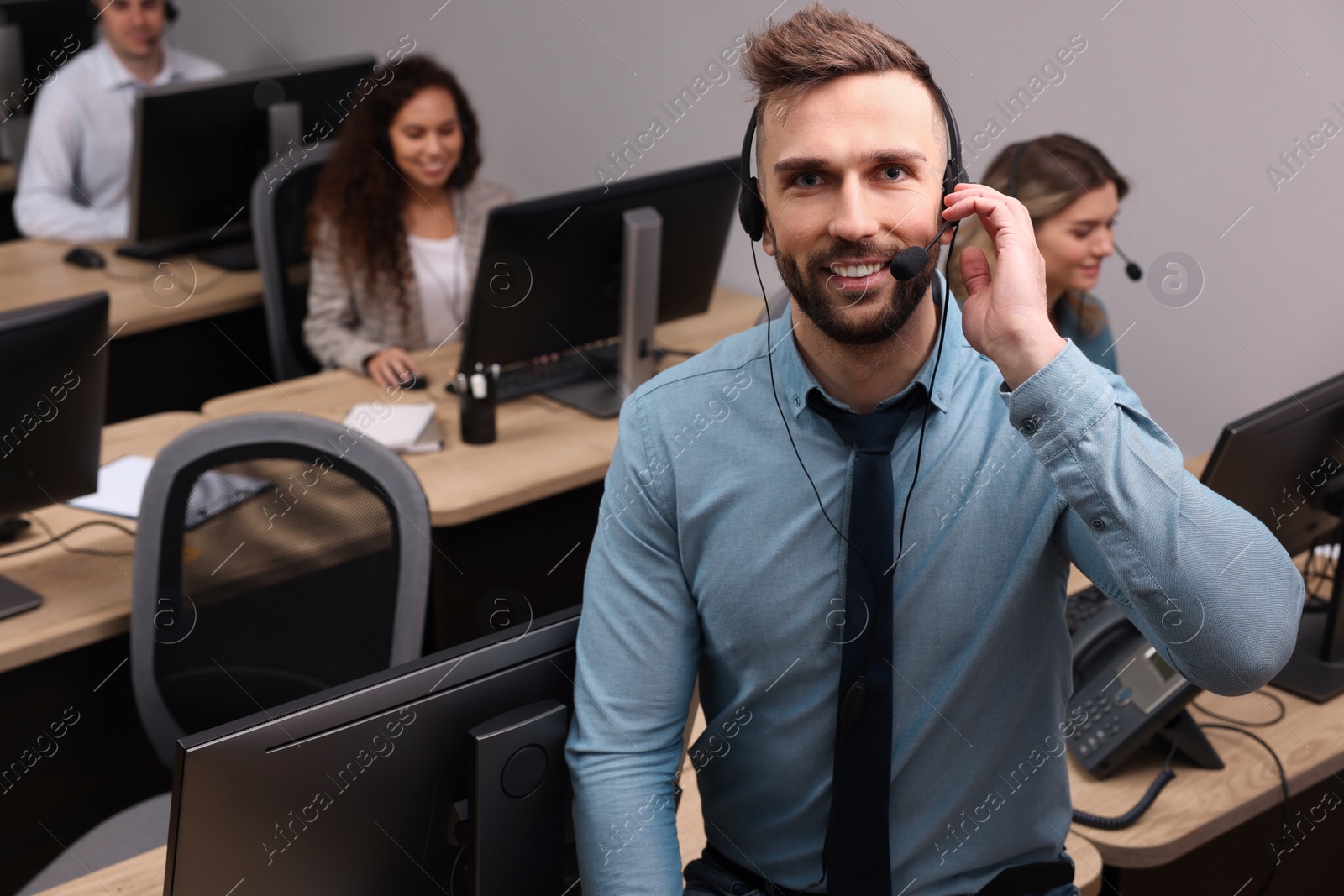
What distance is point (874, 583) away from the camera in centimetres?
127

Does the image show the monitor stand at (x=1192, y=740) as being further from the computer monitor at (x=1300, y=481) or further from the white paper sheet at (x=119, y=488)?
the white paper sheet at (x=119, y=488)

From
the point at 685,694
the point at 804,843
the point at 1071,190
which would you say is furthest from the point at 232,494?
the point at 1071,190

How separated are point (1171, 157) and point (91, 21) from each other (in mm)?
4561

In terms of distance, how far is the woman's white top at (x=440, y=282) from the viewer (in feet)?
10.5

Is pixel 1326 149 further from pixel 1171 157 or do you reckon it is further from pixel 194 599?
pixel 194 599

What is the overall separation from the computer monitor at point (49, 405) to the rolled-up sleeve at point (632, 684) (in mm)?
1023

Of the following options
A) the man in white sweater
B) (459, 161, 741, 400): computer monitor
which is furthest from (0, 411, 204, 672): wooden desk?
the man in white sweater

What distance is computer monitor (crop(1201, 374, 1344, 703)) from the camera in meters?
1.72

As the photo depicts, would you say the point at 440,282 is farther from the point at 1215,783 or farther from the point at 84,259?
the point at 1215,783

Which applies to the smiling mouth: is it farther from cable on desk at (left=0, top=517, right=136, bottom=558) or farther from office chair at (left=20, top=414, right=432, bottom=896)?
cable on desk at (left=0, top=517, right=136, bottom=558)

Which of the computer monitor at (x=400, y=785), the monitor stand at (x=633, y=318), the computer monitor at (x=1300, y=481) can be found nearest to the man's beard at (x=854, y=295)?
the computer monitor at (x=400, y=785)

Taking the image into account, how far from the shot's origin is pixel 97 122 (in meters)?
3.98

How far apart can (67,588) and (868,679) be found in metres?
1.42

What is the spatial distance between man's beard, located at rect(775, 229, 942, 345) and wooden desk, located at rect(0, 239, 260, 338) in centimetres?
246
